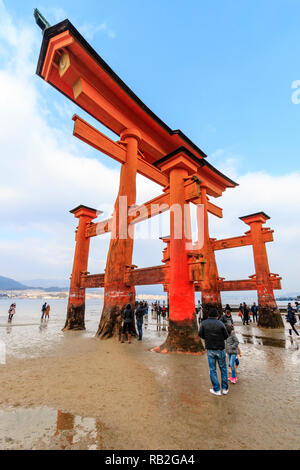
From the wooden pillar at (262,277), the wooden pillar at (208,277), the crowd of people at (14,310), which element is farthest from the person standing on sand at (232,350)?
the crowd of people at (14,310)

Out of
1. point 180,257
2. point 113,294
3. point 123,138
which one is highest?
point 123,138

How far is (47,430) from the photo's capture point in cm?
280

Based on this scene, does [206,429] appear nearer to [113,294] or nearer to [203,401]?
[203,401]

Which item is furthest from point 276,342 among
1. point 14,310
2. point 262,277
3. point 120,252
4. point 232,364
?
point 14,310

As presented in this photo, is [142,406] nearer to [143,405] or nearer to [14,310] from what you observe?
[143,405]

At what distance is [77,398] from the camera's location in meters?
3.80

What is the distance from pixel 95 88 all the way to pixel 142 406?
38.3 feet

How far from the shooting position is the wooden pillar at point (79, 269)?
14.1 meters

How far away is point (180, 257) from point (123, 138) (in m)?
7.55

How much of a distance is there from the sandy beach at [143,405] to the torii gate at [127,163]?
2737mm

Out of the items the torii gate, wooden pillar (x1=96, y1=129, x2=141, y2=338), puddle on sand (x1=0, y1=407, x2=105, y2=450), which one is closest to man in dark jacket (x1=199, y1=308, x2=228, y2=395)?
puddle on sand (x1=0, y1=407, x2=105, y2=450)

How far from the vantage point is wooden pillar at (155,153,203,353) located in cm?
762
